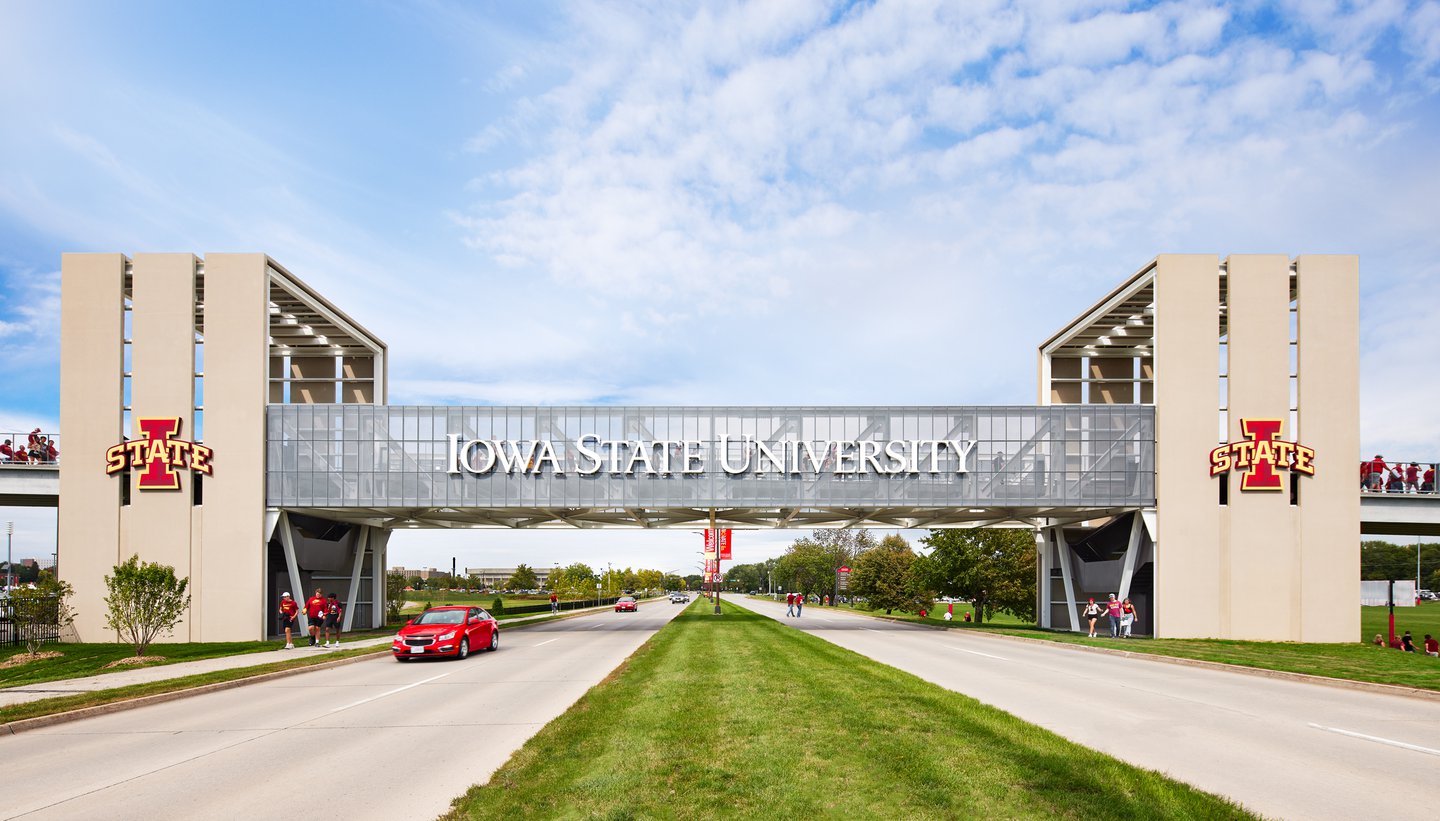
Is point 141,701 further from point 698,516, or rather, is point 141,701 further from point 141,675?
point 698,516

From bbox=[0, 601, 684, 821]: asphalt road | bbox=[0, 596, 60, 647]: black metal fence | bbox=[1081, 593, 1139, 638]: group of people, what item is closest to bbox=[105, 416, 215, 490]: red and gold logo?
bbox=[0, 596, 60, 647]: black metal fence

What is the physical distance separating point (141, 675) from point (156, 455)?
1989 centimetres

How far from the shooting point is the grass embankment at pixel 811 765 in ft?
27.0

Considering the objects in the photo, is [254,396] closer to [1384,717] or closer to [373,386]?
[373,386]

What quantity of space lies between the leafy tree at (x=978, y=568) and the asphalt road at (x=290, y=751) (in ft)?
144

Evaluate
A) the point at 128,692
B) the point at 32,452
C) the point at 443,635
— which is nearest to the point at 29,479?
the point at 32,452

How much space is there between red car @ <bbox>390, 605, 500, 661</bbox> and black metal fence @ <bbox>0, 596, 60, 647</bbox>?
1267cm

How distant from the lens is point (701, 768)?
392 inches

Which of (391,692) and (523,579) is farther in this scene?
(523,579)

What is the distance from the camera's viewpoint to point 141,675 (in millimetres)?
21703

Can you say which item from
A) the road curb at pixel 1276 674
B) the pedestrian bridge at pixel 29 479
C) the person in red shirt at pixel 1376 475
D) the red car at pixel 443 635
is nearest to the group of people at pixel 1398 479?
the person in red shirt at pixel 1376 475

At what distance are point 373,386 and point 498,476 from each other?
38.0 feet

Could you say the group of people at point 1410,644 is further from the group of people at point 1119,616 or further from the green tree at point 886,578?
the green tree at point 886,578

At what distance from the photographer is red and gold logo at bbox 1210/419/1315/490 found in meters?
38.4
